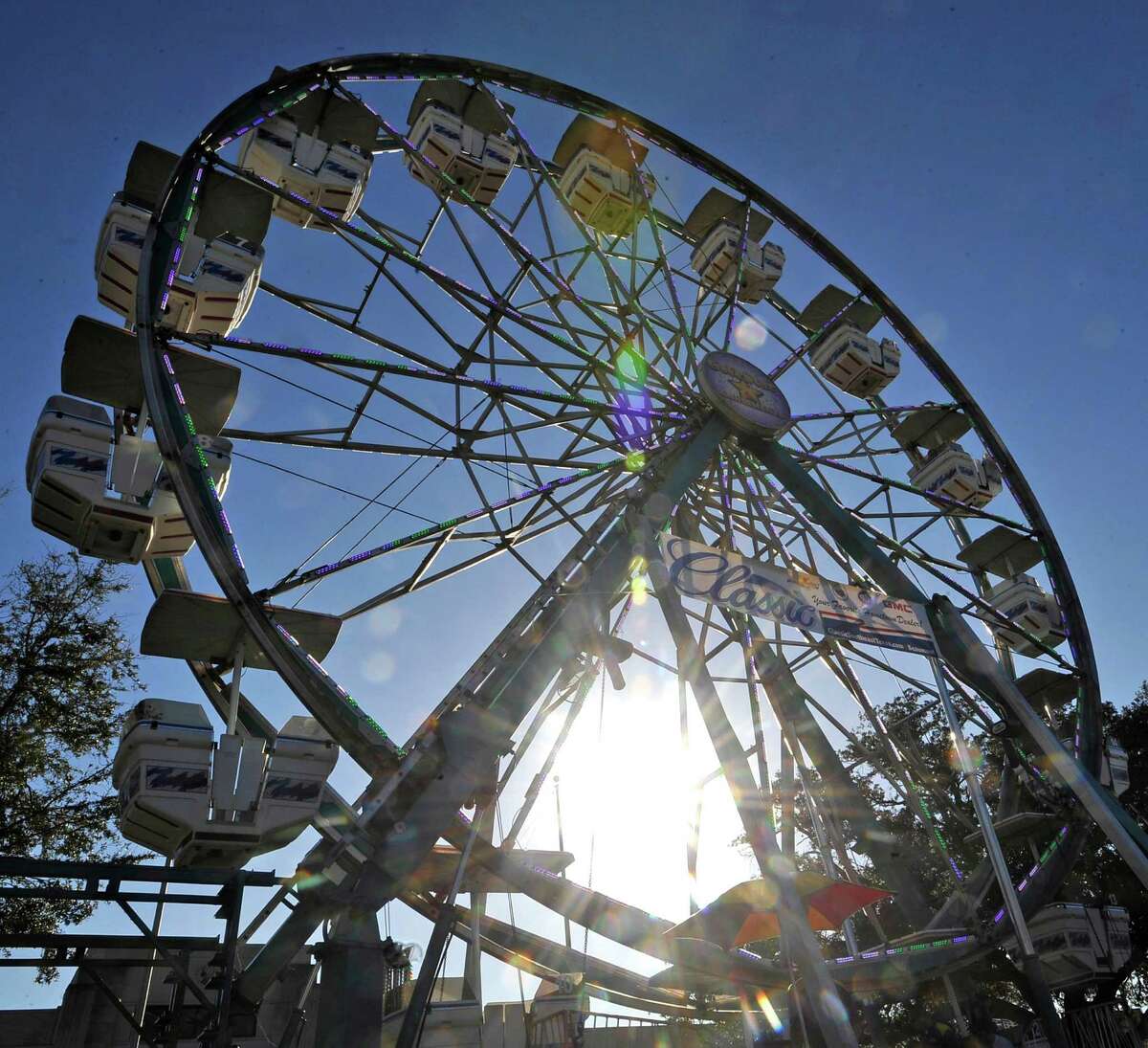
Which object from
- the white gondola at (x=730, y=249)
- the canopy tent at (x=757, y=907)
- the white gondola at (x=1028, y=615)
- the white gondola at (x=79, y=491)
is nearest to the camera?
the white gondola at (x=79, y=491)

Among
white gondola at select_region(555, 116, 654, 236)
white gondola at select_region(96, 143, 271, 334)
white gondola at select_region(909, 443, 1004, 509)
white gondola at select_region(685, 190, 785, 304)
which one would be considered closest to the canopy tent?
white gondola at select_region(909, 443, 1004, 509)

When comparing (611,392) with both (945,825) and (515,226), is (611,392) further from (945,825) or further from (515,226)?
(945,825)

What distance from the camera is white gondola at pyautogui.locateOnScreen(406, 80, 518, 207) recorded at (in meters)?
13.0

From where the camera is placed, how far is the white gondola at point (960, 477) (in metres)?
15.9

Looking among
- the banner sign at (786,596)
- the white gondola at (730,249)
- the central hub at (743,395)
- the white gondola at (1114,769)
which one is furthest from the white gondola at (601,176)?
the white gondola at (1114,769)

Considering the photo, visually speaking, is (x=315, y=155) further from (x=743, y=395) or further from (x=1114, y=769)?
(x=1114, y=769)

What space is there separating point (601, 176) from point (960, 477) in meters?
7.75

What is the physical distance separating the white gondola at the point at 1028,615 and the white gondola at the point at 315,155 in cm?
1183

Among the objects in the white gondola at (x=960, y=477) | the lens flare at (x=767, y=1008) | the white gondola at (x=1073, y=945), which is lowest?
the lens flare at (x=767, y=1008)

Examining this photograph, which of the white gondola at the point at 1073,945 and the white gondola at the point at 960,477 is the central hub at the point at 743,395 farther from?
the white gondola at the point at 1073,945

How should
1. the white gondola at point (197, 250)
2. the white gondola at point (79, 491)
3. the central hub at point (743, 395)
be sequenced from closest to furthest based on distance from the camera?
the white gondola at point (79, 491) → the white gondola at point (197, 250) → the central hub at point (743, 395)

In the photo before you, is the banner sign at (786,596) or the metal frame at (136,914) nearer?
the metal frame at (136,914)

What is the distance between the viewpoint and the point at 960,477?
1580 centimetres

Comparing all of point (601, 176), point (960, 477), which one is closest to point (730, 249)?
point (601, 176)
